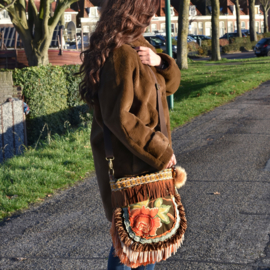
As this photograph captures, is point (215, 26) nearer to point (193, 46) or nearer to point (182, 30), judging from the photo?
point (182, 30)

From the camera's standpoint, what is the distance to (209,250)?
3.31 meters

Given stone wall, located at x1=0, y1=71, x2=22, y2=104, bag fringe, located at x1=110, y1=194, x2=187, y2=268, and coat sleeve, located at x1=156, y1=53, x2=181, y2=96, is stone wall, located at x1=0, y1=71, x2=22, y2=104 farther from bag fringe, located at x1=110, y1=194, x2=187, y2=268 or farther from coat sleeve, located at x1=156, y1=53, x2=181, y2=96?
bag fringe, located at x1=110, y1=194, x2=187, y2=268

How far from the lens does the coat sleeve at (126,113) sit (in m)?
1.86

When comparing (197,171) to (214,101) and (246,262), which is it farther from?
(214,101)

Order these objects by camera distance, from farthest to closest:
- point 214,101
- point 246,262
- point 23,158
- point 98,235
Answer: point 214,101, point 23,158, point 98,235, point 246,262

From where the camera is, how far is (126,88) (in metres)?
1.86

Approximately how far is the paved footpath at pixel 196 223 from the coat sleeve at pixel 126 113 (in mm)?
1551

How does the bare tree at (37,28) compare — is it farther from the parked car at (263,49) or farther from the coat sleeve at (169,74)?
the parked car at (263,49)

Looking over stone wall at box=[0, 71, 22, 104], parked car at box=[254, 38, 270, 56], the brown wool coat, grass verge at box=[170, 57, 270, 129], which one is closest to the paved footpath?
the brown wool coat

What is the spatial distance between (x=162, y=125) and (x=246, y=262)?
170 cm

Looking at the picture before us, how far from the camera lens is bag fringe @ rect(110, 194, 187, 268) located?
1.91 meters

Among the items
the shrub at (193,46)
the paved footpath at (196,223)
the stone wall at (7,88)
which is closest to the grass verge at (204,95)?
the paved footpath at (196,223)

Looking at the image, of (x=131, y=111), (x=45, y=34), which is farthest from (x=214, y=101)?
(x=131, y=111)

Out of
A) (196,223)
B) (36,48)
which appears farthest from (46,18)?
(196,223)
